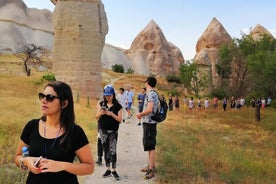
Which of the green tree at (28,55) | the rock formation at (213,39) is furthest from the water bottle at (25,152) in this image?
the rock formation at (213,39)

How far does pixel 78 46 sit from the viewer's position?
2091 cm

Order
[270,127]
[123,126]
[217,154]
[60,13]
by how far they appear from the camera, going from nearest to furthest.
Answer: [217,154]
[123,126]
[270,127]
[60,13]

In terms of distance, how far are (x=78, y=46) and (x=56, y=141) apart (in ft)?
60.8

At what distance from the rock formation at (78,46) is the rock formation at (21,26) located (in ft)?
124

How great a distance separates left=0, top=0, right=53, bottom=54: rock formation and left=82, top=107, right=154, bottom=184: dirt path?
50.0m

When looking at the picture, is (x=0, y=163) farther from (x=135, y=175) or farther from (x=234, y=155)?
(x=234, y=155)

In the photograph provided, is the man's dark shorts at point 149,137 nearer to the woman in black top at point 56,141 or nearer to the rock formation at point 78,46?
the woman in black top at point 56,141

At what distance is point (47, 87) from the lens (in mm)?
2885

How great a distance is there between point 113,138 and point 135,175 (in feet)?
2.41

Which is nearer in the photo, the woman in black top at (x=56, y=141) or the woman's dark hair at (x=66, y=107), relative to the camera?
the woman in black top at (x=56, y=141)

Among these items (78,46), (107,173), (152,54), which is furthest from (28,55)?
(107,173)

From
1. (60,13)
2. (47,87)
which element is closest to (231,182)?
(47,87)

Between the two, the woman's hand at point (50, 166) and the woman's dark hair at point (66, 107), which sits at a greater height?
the woman's dark hair at point (66, 107)

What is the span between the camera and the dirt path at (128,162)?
591 cm
